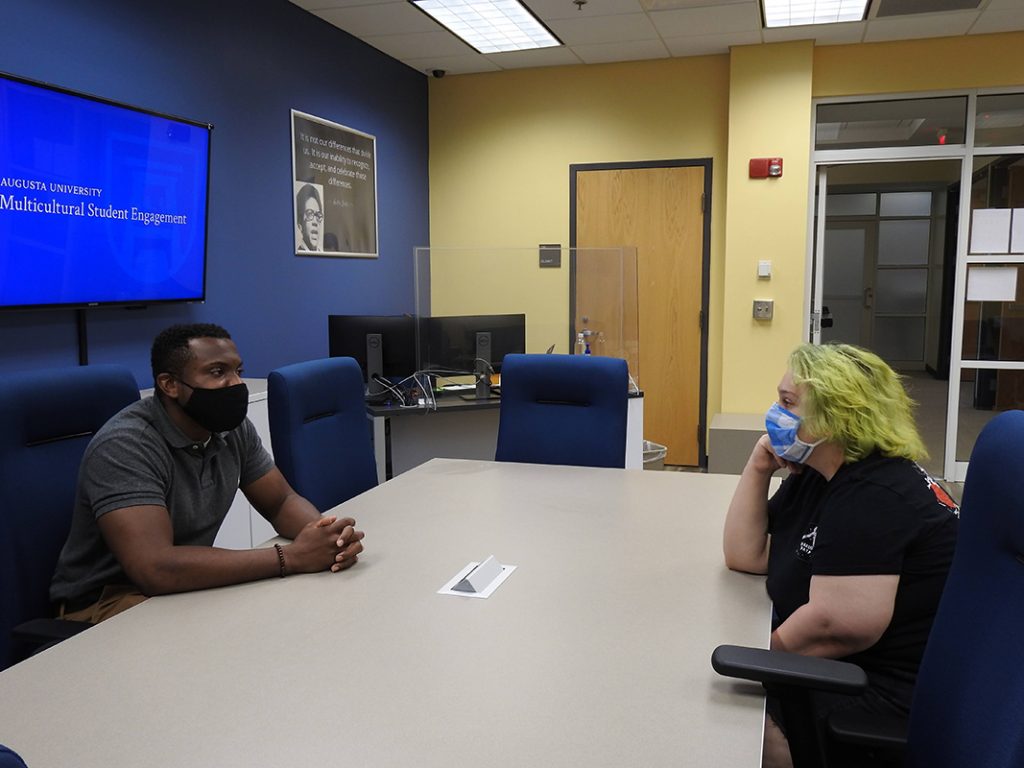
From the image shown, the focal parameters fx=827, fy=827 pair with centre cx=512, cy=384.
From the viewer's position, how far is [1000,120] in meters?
4.90

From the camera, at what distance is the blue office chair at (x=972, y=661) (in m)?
0.97

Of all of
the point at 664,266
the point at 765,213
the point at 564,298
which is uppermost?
the point at 765,213

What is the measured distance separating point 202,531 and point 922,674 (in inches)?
58.5

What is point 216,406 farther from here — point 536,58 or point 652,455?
point 536,58

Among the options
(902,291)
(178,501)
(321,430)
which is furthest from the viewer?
(902,291)

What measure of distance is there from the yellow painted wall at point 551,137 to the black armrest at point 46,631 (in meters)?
3.58

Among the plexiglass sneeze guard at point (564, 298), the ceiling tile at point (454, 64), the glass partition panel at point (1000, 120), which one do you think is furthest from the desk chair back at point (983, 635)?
the ceiling tile at point (454, 64)

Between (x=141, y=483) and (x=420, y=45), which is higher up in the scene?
(x=420, y=45)

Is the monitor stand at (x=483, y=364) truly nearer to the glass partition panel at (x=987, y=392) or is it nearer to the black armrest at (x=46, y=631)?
the black armrest at (x=46, y=631)

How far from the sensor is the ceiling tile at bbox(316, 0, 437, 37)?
4258mm

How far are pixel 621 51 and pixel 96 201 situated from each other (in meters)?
3.39

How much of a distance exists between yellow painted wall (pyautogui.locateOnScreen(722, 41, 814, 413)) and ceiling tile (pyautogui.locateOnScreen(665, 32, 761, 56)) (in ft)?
0.35

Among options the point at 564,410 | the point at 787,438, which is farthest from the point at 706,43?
the point at 787,438

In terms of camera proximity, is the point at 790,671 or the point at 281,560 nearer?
the point at 790,671
